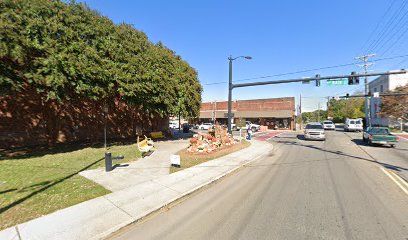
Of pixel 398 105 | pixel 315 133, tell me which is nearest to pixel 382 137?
pixel 315 133

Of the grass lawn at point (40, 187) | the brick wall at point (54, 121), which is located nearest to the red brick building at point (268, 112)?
the brick wall at point (54, 121)

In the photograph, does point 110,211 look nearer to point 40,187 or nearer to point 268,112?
point 40,187

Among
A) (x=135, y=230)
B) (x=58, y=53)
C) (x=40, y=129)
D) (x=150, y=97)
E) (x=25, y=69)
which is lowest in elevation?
(x=135, y=230)

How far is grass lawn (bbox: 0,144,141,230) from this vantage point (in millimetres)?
4621

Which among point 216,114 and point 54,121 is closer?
point 54,121

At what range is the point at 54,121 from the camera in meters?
15.4

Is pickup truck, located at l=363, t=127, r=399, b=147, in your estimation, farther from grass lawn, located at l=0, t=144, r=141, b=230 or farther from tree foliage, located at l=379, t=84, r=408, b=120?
tree foliage, located at l=379, t=84, r=408, b=120

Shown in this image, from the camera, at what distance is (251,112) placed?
43.2 m

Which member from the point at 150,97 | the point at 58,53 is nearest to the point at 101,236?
the point at 58,53

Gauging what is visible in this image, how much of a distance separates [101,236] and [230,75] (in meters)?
15.8

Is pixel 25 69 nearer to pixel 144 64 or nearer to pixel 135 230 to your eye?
pixel 144 64

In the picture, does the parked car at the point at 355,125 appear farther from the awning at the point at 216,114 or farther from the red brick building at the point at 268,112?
the awning at the point at 216,114

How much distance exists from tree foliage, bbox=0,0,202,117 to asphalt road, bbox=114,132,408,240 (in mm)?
9095

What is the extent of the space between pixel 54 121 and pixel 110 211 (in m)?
14.5
